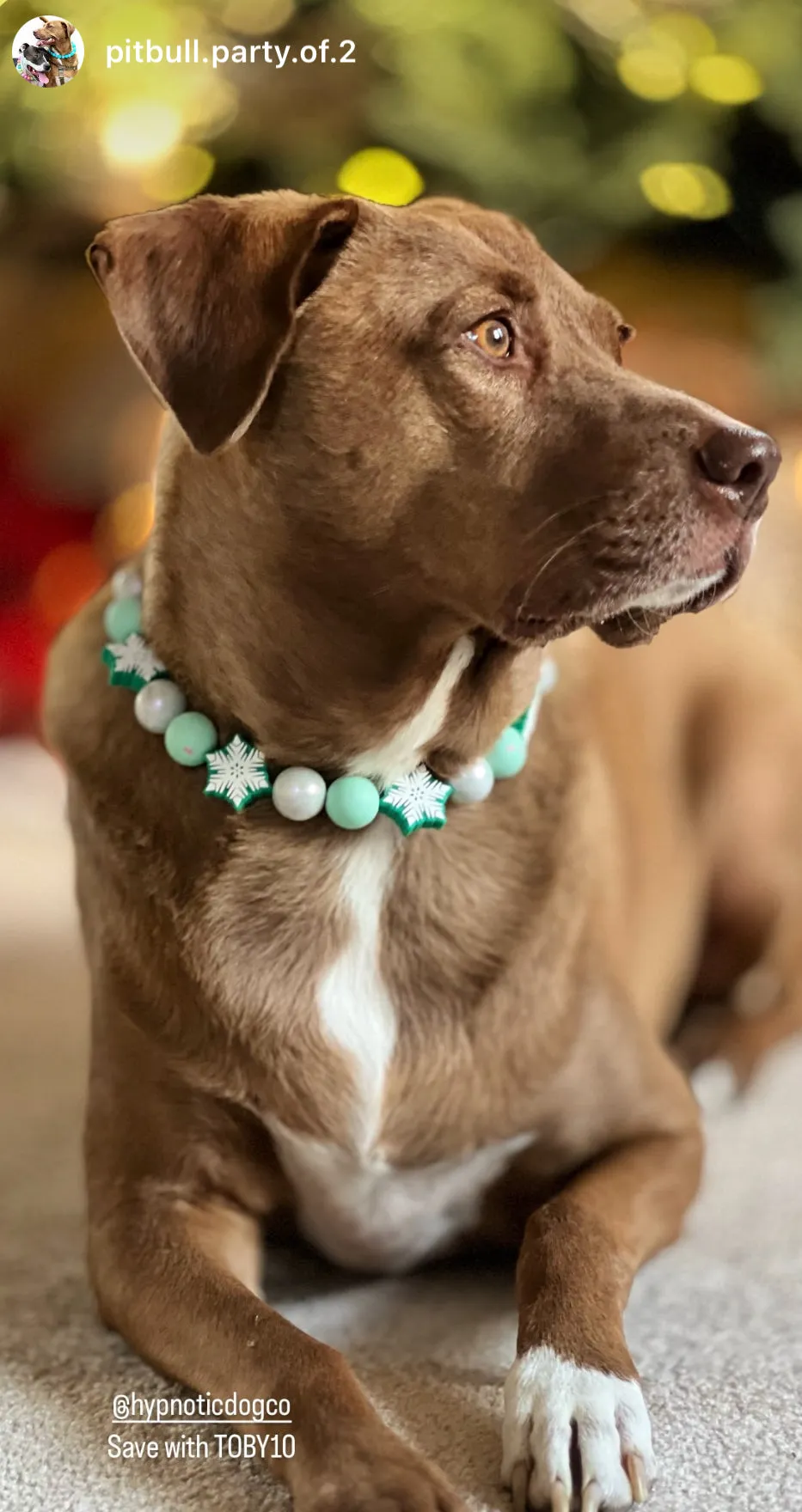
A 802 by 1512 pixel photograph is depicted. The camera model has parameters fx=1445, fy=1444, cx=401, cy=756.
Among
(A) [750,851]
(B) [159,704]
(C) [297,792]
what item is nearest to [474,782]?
(C) [297,792]

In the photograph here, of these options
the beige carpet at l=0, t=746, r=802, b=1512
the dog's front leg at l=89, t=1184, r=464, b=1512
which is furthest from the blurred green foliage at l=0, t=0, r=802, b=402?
the dog's front leg at l=89, t=1184, r=464, b=1512

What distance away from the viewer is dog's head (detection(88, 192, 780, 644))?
0.95 metres

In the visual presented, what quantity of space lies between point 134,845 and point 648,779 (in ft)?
2.17

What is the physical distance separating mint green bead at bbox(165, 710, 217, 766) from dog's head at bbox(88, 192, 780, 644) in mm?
126

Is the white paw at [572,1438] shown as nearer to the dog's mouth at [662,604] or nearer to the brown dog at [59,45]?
the dog's mouth at [662,604]

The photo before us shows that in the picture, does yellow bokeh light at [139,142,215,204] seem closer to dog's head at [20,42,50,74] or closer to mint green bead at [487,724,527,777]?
dog's head at [20,42,50,74]

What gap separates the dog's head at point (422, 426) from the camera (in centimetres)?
95

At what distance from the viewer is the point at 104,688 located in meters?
1.16

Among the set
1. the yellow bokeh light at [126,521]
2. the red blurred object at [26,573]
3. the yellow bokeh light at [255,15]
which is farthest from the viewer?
the red blurred object at [26,573]

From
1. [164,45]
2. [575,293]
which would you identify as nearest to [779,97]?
[164,45]

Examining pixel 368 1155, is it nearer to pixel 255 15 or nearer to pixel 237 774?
pixel 237 774

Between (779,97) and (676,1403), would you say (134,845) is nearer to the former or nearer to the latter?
(676,1403)

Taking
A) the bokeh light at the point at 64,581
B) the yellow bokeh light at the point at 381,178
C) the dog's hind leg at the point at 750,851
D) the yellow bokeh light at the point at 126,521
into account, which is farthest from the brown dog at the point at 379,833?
the bokeh light at the point at 64,581

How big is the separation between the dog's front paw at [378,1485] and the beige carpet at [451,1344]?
51 millimetres
